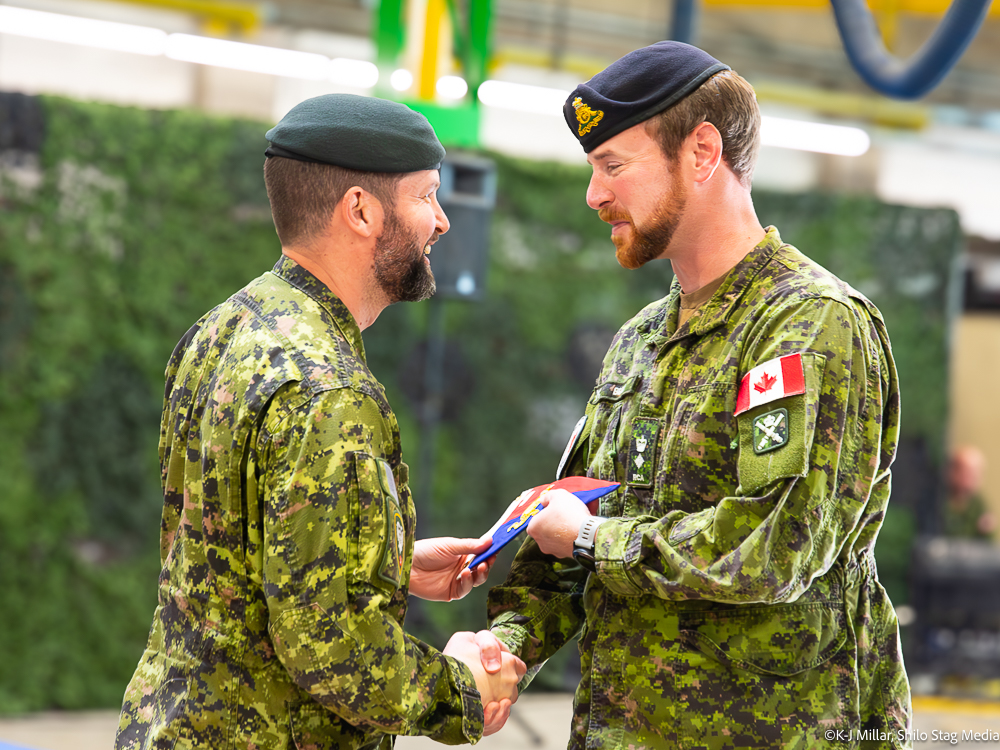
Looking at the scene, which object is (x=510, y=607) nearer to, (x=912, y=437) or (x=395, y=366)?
(x=395, y=366)

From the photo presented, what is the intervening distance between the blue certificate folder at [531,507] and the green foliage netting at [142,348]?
10.7ft

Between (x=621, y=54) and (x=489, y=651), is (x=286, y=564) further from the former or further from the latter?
(x=621, y=54)

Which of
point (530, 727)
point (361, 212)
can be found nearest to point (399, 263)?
point (361, 212)

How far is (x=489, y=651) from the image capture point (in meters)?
1.50

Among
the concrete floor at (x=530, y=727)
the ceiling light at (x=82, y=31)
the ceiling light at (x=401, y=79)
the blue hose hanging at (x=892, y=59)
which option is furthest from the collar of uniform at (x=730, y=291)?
the ceiling light at (x=82, y=31)

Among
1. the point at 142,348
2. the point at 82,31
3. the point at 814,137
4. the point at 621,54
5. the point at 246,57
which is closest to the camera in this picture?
the point at 142,348

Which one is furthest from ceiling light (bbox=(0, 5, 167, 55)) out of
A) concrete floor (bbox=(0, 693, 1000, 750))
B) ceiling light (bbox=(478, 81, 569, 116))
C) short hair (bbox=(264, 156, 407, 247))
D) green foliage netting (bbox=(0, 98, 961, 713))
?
short hair (bbox=(264, 156, 407, 247))

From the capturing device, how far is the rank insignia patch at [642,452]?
4.82 feet

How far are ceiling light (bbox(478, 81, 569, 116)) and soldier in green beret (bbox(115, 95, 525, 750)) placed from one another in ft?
21.3

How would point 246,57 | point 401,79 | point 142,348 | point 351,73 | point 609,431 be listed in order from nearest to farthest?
1. point 609,431
2. point 142,348
3. point 401,79
4. point 246,57
5. point 351,73

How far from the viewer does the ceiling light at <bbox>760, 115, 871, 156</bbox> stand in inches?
313

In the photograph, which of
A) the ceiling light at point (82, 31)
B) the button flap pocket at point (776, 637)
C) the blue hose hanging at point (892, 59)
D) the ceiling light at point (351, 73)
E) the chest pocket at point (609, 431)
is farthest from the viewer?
the ceiling light at point (351, 73)

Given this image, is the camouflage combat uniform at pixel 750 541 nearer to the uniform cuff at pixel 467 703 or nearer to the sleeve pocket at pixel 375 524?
the uniform cuff at pixel 467 703

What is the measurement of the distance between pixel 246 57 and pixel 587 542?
6899mm
